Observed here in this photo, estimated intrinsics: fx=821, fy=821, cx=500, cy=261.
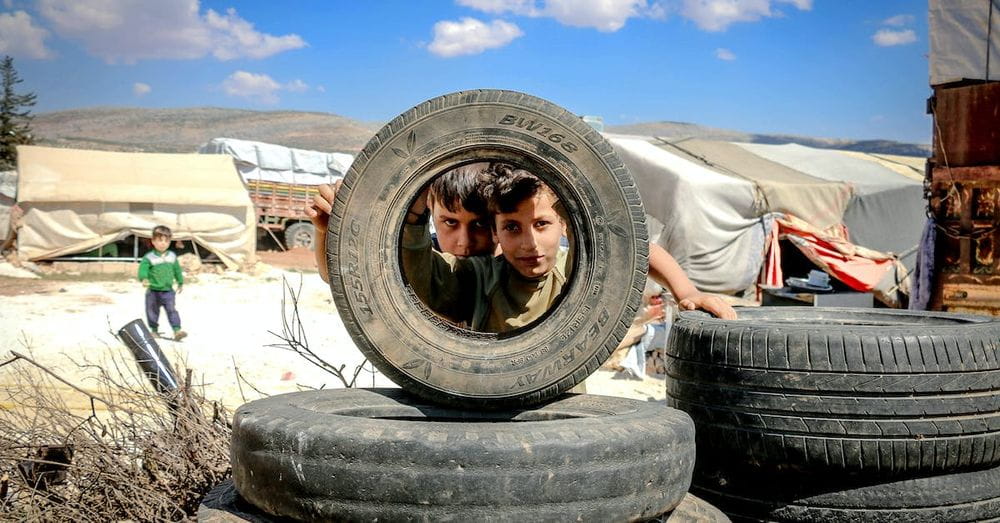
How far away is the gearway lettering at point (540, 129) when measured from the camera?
2559 mm

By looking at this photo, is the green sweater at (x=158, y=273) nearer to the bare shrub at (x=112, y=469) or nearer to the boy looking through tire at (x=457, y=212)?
the bare shrub at (x=112, y=469)

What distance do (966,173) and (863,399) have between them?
15.5 ft

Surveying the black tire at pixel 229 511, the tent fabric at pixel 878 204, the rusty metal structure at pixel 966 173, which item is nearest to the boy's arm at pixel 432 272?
the black tire at pixel 229 511

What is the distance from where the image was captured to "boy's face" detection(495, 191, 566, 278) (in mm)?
3172

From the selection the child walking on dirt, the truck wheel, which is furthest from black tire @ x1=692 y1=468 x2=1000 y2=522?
the truck wheel

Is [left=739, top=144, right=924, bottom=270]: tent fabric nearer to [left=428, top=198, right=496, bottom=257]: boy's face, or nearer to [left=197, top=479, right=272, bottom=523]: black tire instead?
[left=428, top=198, right=496, bottom=257]: boy's face

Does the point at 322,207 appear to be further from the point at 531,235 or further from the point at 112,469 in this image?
the point at 112,469

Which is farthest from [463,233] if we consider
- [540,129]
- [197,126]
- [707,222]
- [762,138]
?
[762,138]

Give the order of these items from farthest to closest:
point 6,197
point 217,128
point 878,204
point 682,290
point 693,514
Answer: point 217,128
point 6,197
point 878,204
point 682,290
point 693,514

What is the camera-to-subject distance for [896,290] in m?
13.3

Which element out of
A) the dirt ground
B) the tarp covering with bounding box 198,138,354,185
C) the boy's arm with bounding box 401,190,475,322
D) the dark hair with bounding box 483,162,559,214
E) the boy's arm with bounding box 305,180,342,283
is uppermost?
the tarp covering with bounding box 198,138,354,185

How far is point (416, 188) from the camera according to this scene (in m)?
2.63

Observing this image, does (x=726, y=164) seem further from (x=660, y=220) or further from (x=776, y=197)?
(x=660, y=220)

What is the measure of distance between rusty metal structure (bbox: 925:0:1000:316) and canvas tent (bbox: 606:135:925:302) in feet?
23.4
